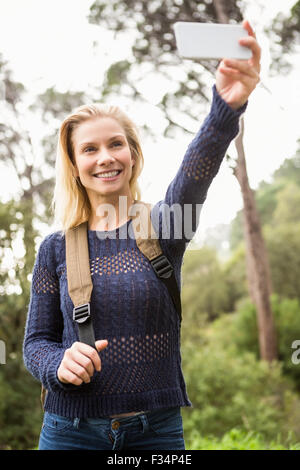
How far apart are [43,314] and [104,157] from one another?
51 centimetres

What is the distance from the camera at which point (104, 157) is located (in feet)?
5.24

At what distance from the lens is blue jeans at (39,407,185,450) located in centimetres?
143

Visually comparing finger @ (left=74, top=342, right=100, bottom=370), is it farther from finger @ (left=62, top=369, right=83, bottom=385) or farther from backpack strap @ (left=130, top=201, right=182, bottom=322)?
backpack strap @ (left=130, top=201, right=182, bottom=322)

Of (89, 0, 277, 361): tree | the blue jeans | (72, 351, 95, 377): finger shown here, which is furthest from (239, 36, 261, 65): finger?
(89, 0, 277, 361): tree

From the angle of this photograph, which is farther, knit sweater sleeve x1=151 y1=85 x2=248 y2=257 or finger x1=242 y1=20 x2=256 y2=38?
knit sweater sleeve x1=151 y1=85 x2=248 y2=257

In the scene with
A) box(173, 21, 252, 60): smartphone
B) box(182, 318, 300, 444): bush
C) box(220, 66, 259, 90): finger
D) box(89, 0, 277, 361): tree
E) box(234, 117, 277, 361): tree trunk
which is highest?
box(89, 0, 277, 361): tree

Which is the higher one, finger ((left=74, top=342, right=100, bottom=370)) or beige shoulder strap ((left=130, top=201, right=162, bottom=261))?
beige shoulder strap ((left=130, top=201, right=162, bottom=261))

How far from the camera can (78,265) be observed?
60.7 inches

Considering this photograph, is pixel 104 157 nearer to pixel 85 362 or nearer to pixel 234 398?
pixel 85 362

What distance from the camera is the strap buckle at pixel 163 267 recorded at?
1.49 meters

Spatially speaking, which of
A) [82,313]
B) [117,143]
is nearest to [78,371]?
[82,313]
